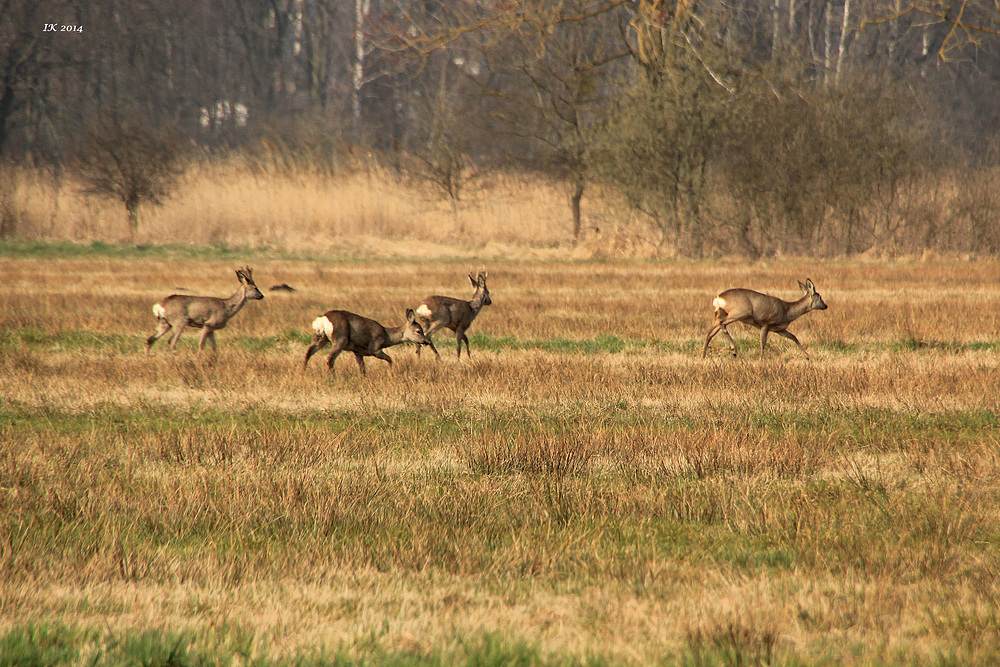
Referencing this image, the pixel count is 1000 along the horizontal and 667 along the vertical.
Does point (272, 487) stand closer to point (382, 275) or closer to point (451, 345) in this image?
point (451, 345)

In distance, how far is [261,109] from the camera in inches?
2314

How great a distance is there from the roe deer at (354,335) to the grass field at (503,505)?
1.10 ft

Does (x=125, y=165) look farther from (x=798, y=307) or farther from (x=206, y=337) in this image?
(x=798, y=307)

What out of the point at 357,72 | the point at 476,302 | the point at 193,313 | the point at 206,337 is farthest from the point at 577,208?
the point at 357,72

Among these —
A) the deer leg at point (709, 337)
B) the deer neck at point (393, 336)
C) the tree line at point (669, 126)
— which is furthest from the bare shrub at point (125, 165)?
the deer leg at point (709, 337)

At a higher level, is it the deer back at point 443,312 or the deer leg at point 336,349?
the deer back at point 443,312

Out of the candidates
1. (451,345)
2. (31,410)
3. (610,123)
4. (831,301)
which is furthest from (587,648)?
(610,123)

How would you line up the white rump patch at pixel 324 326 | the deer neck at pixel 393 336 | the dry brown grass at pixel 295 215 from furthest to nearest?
the dry brown grass at pixel 295 215 < the deer neck at pixel 393 336 < the white rump patch at pixel 324 326

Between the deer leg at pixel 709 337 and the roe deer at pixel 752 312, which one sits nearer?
the deer leg at pixel 709 337

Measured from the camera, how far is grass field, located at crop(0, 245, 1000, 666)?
4.02 meters

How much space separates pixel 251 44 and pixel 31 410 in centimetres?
5491

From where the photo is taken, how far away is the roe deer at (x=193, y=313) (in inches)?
468

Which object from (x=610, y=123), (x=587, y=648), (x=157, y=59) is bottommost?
(x=587, y=648)

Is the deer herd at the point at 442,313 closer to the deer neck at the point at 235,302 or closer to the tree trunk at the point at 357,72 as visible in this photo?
the deer neck at the point at 235,302
